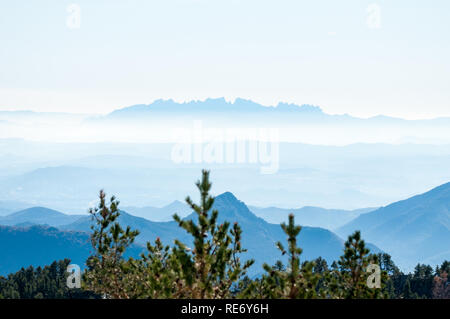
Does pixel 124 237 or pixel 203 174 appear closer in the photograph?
pixel 203 174

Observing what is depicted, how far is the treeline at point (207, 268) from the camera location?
53.8ft

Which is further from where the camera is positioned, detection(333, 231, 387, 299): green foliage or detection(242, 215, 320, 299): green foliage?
detection(333, 231, 387, 299): green foliage

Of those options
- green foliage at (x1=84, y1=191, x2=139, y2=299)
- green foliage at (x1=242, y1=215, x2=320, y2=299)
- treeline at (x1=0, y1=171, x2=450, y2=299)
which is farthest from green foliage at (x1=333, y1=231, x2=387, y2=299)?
green foliage at (x1=84, y1=191, x2=139, y2=299)

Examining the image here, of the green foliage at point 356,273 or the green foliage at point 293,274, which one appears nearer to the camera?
the green foliage at point 293,274

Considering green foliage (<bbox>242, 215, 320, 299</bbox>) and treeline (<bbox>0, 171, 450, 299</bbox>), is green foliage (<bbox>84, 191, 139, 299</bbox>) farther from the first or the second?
green foliage (<bbox>242, 215, 320, 299</bbox>)

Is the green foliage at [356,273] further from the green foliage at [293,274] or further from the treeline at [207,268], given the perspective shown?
the green foliage at [293,274]

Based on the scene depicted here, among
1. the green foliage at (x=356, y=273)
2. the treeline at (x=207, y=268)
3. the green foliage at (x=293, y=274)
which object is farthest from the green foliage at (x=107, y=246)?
the green foliage at (x=356, y=273)

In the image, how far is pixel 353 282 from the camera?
24.1m

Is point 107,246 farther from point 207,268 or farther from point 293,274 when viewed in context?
point 293,274

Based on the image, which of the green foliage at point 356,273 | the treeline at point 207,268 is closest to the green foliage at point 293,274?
the treeline at point 207,268

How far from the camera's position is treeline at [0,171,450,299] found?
16391 millimetres
